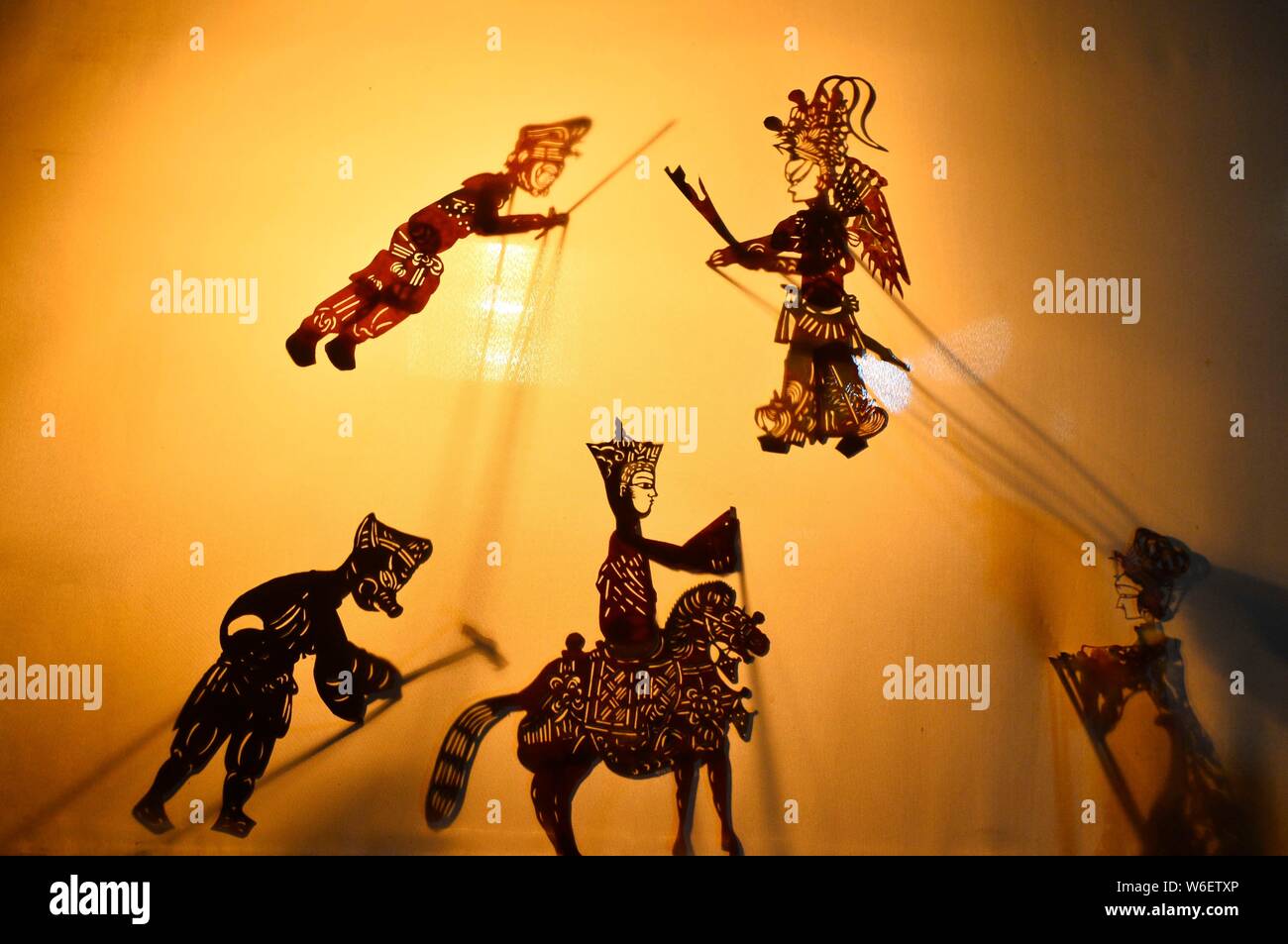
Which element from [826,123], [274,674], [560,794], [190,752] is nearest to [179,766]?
[190,752]

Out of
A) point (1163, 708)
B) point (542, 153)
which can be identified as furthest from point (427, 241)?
point (1163, 708)

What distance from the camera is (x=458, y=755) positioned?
2.55 meters

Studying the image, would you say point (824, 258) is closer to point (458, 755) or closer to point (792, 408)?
point (792, 408)

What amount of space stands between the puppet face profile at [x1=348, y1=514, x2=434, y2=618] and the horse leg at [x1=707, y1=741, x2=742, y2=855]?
0.95 metres

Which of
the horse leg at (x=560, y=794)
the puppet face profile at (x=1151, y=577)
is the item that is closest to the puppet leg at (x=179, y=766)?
the horse leg at (x=560, y=794)

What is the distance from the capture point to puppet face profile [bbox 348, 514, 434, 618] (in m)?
2.55

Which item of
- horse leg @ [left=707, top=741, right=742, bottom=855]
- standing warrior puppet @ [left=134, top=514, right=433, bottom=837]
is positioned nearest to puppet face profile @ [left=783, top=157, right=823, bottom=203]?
standing warrior puppet @ [left=134, top=514, right=433, bottom=837]

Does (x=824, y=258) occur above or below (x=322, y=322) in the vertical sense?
above

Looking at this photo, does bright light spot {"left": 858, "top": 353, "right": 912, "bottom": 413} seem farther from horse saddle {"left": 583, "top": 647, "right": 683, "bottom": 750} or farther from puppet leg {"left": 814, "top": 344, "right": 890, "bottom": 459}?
horse saddle {"left": 583, "top": 647, "right": 683, "bottom": 750}

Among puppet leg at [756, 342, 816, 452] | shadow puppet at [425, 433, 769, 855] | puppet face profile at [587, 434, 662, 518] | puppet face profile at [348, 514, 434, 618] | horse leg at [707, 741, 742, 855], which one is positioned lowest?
horse leg at [707, 741, 742, 855]

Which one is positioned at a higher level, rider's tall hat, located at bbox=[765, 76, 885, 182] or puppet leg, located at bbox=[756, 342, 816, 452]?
rider's tall hat, located at bbox=[765, 76, 885, 182]

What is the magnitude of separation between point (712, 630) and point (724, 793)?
1.45 ft

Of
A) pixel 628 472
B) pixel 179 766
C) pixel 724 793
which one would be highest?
pixel 628 472
